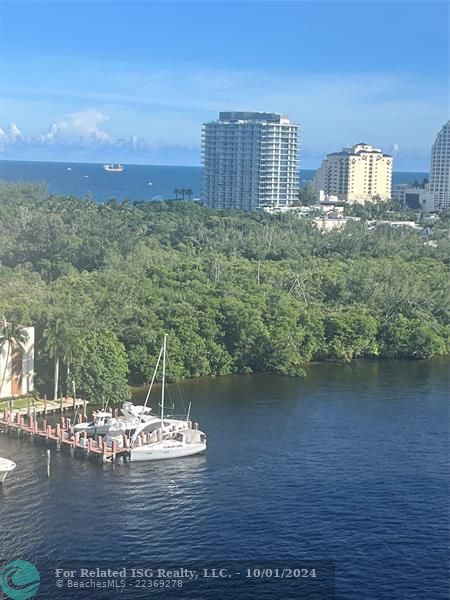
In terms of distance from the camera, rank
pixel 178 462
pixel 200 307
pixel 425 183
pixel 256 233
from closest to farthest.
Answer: pixel 178 462, pixel 200 307, pixel 256 233, pixel 425 183

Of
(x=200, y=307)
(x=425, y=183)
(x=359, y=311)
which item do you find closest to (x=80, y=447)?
(x=200, y=307)

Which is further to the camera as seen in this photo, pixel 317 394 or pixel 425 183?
pixel 425 183

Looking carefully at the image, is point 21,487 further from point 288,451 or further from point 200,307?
point 200,307

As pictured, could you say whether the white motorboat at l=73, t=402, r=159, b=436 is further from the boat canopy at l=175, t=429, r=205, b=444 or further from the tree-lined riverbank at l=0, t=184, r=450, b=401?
the tree-lined riverbank at l=0, t=184, r=450, b=401

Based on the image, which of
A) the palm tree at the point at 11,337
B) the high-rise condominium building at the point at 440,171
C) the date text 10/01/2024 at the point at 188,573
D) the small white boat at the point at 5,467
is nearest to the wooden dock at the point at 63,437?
the palm tree at the point at 11,337

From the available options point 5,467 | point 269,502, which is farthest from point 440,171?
point 5,467

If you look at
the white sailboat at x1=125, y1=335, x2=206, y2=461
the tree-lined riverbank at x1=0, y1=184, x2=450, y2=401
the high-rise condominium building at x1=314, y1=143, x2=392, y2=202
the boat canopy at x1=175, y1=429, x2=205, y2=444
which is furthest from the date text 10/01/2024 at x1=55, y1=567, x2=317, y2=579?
the high-rise condominium building at x1=314, y1=143, x2=392, y2=202

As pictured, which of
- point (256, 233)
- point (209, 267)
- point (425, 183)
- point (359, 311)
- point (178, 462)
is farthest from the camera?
point (425, 183)
